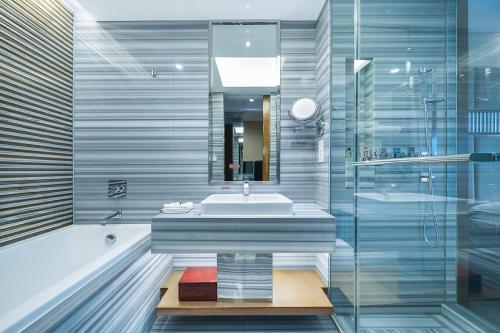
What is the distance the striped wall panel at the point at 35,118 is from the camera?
6.56 ft

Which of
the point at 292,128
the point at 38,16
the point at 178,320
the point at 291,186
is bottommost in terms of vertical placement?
the point at 178,320

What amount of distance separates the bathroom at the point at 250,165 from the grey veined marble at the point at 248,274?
16mm

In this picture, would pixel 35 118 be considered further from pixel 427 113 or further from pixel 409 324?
pixel 409 324

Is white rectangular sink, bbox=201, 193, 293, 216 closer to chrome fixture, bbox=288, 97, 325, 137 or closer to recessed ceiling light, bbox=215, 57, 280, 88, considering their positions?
chrome fixture, bbox=288, 97, 325, 137

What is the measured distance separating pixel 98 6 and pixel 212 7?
1021 millimetres

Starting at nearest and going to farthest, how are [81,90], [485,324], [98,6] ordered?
[485,324], [98,6], [81,90]

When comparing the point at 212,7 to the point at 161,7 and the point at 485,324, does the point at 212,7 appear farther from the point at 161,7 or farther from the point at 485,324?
the point at 485,324

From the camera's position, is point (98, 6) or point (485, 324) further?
point (98, 6)

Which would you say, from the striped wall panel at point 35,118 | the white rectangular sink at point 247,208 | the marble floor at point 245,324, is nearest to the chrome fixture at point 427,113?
the white rectangular sink at point 247,208

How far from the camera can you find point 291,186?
286cm

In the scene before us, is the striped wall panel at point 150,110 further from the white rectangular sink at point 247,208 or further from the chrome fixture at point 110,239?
the white rectangular sink at point 247,208

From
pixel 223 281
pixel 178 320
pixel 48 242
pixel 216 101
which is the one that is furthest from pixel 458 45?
pixel 48 242

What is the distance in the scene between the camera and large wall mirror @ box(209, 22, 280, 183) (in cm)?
280

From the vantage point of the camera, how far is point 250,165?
281cm
